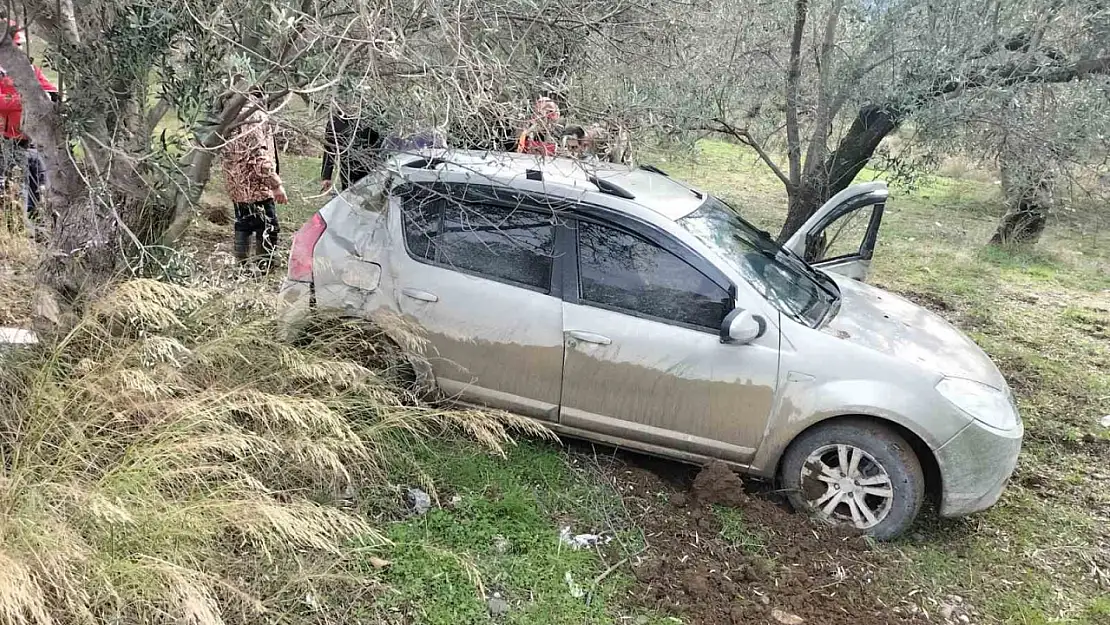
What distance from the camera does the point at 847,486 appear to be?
3881mm

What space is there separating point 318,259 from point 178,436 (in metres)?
1.39

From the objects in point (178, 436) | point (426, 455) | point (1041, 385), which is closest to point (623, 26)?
point (426, 455)

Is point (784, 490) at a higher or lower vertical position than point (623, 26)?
lower

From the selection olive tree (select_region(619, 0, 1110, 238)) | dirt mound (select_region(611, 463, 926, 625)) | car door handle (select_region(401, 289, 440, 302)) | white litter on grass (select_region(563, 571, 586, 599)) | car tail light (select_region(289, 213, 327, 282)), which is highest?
olive tree (select_region(619, 0, 1110, 238))

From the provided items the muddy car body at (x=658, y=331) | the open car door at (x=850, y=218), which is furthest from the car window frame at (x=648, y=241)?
the open car door at (x=850, y=218)

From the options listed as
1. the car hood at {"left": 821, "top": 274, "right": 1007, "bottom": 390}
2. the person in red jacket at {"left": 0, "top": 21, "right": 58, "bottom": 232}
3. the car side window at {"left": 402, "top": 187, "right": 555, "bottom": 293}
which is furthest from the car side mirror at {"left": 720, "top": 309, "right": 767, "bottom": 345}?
the person in red jacket at {"left": 0, "top": 21, "right": 58, "bottom": 232}

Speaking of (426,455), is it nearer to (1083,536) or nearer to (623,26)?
(623,26)

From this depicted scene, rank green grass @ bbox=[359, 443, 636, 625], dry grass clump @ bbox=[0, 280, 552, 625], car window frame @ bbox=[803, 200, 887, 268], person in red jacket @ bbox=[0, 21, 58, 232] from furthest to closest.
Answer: person in red jacket @ bbox=[0, 21, 58, 232] → car window frame @ bbox=[803, 200, 887, 268] → green grass @ bbox=[359, 443, 636, 625] → dry grass clump @ bbox=[0, 280, 552, 625]

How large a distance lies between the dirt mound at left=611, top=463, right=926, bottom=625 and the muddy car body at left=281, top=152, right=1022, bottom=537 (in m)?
0.19

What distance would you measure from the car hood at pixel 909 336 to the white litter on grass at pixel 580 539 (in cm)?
154

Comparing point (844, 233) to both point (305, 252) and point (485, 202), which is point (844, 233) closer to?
point (485, 202)

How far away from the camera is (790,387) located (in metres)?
3.84

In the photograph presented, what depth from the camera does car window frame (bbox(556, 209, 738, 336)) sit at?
392 centimetres

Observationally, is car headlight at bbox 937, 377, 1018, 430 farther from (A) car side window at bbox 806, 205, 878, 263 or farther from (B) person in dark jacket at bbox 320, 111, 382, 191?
(B) person in dark jacket at bbox 320, 111, 382, 191
